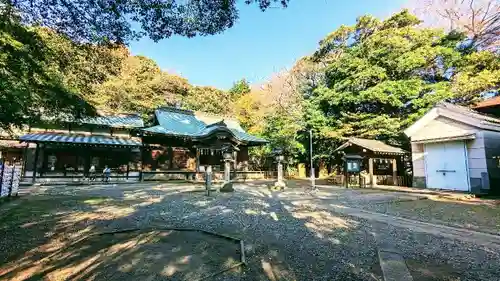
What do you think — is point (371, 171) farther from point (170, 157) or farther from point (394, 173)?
point (170, 157)

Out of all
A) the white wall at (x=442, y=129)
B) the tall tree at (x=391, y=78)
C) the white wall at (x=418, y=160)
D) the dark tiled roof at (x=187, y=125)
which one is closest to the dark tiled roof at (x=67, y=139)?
the dark tiled roof at (x=187, y=125)

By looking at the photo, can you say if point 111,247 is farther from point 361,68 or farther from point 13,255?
point 361,68

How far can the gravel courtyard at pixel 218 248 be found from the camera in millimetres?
3285

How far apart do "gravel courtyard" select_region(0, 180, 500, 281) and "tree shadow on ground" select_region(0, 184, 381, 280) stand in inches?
0.5

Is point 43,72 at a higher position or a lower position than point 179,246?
higher

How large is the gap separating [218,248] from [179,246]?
66cm

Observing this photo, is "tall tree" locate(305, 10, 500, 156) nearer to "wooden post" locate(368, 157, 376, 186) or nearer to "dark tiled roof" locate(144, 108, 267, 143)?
"wooden post" locate(368, 157, 376, 186)

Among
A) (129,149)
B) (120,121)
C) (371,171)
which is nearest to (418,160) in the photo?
(371,171)

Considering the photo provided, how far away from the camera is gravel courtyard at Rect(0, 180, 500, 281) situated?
3.29 metres

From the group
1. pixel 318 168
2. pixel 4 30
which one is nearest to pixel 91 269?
pixel 4 30

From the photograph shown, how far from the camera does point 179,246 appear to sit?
4.32 metres

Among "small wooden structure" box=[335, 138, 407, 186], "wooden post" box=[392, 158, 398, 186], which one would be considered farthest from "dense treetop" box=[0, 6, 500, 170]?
"wooden post" box=[392, 158, 398, 186]

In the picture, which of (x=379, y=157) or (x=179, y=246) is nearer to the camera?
(x=179, y=246)

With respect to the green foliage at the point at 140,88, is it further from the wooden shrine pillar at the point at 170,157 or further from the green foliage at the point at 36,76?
the green foliage at the point at 36,76
